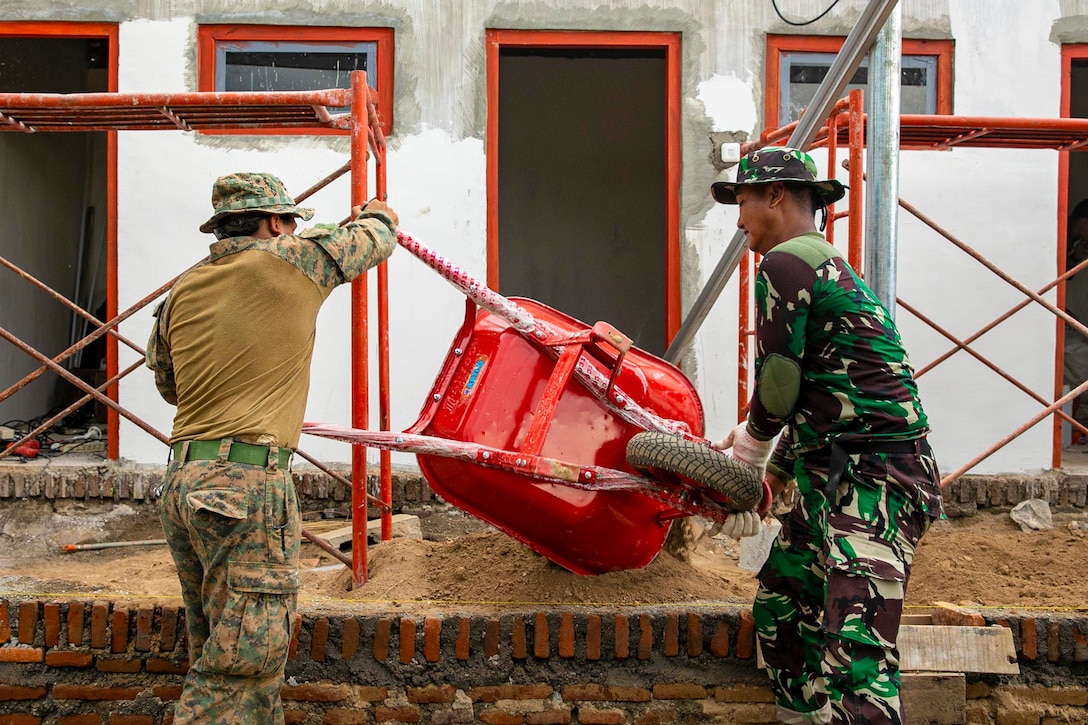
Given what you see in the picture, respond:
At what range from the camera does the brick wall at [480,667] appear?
129 inches

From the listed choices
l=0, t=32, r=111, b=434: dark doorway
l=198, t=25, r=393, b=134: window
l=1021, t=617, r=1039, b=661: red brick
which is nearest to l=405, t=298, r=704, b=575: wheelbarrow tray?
l=1021, t=617, r=1039, b=661: red brick

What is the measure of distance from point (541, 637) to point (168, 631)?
133cm

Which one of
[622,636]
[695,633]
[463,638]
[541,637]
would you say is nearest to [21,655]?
[463,638]

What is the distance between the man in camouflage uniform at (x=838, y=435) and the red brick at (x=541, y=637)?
93 cm

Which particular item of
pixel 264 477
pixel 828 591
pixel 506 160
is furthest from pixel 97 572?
pixel 506 160

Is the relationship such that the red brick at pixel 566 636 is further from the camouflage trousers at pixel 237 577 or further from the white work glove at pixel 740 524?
the camouflage trousers at pixel 237 577

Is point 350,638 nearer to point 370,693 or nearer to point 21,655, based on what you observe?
point 370,693

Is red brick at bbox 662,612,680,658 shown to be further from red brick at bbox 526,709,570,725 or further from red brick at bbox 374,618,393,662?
red brick at bbox 374,618,393,662

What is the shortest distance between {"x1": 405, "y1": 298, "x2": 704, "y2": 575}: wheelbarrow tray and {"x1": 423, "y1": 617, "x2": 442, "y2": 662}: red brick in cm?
45

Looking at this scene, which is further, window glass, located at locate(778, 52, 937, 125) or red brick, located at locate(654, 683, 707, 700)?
window glass, located at locate(778, 52, 937, 125)

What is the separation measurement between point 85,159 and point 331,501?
4.69 m

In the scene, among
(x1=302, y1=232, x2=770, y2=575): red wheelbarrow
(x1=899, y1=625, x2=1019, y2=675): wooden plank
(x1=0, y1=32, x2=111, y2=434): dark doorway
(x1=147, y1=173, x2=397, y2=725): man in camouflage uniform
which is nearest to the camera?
(x1=147, y1=173, x2=397, y2=725): man in camouflage uniform

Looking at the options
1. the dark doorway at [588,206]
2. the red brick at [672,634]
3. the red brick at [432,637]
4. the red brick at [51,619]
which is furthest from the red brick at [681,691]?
the dark doorway at [588,206]

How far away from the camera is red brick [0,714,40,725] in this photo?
3.35 meters
